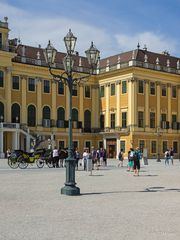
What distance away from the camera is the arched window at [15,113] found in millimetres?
59156

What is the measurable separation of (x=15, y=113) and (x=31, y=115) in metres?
2.38

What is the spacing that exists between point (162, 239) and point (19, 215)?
3965 millimetres

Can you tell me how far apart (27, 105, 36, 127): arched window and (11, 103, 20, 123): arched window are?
1.61m

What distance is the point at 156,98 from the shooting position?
66312 millimetres

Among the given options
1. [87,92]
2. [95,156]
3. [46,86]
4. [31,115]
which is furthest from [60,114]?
[95,156]

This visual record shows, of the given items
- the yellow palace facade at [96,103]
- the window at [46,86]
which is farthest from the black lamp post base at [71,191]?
the window at [46,86]

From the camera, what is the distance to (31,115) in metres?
61.2

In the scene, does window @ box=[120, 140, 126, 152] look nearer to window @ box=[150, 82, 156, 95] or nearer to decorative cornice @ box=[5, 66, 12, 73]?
window @ box=[150, 82, 156, 95]

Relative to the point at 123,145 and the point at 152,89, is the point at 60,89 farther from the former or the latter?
the point at 152,89

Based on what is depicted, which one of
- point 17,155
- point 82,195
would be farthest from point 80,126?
point 82,195

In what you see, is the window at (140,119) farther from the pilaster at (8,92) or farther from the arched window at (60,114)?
the pilaster at (8,92)

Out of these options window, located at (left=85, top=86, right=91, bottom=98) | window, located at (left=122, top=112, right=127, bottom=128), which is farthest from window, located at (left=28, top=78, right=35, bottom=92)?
window, located at (left=122, top=112, right=127, bottom=128)

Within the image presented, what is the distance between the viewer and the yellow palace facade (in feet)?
191

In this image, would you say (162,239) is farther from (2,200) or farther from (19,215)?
(2,200)
